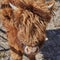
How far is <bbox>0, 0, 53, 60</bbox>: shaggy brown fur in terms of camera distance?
434 cm

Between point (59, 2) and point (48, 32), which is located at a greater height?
point (59, 2)

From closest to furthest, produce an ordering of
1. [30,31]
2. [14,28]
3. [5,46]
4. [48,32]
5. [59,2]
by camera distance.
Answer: [30,31] < [14,28] < [5,46] < [48,32] < [59,2]

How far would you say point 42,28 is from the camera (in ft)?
14.6

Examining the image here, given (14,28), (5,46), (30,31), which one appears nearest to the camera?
(30,31)

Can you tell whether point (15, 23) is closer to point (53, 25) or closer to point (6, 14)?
point (6, 14)

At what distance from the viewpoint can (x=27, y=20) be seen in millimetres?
4359

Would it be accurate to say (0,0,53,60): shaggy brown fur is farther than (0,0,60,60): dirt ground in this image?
No

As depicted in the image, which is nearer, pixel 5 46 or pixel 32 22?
pixel 32 22

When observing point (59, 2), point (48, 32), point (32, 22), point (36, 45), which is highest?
point (59, 2)

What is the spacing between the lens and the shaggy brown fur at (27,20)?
4344mm

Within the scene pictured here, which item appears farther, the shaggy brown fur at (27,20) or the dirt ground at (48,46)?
the dirt ground at (48,46)

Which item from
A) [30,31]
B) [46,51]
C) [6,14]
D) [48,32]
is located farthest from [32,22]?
[48,32]

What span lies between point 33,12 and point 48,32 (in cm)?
197

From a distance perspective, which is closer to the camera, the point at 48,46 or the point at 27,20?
the point at 27,20
